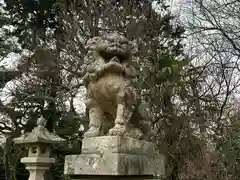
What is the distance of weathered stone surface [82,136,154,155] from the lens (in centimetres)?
331

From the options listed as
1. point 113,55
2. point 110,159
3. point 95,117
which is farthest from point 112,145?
point 113,55

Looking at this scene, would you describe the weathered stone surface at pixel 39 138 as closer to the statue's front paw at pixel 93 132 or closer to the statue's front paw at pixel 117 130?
the statue's front paw at pixel 93 132

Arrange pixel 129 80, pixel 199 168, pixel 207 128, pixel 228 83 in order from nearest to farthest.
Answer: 1. pixel 129 80
2. pixel 199 168
3. pixel 207 128
4. pixel 228 83

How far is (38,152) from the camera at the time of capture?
7.19 metres

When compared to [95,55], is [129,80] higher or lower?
lower

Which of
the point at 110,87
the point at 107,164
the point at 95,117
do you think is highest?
the point at 110,87

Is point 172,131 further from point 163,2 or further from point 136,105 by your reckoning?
point 136,105

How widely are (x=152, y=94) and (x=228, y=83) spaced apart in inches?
155

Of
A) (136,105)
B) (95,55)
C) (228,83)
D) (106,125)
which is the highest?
(228,83)

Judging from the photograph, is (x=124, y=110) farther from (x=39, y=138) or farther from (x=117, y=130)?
(x=39, y=138)

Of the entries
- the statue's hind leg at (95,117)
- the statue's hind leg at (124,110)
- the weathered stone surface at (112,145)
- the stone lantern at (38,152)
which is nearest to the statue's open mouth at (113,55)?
the statue's hind leg at (124,110)

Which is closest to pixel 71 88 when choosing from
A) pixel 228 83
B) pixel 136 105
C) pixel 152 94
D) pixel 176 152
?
pixel 152 94

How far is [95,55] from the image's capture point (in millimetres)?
3699

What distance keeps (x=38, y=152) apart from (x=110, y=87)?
13.7 ft
